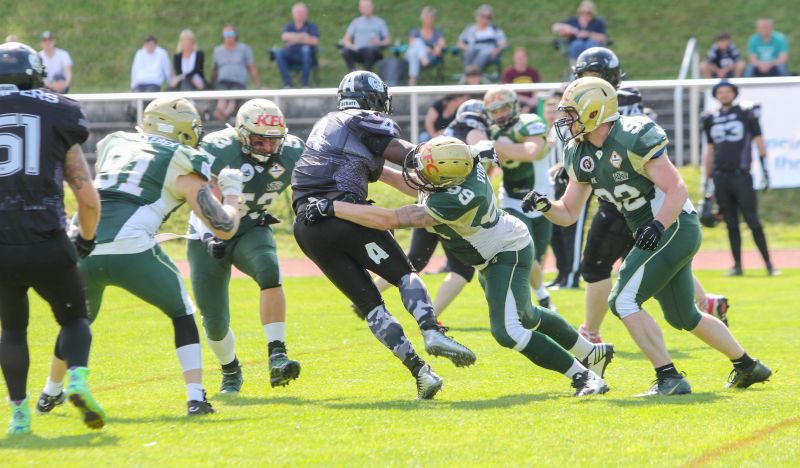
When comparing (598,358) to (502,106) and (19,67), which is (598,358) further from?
(502,106)

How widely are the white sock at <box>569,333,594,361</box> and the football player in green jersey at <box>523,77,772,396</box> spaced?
15.4 inches

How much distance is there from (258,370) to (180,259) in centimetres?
815

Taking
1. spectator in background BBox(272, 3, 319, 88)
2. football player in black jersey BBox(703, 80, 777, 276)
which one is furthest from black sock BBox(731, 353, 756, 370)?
spectator in background BBox(272, 3, 319, 88)

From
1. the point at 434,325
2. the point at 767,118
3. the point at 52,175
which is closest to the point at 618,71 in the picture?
the point at 434,325

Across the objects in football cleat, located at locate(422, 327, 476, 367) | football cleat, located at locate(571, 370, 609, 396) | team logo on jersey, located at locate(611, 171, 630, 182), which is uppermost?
team logo on jersey, located at locate(611, 171, 630, 182)

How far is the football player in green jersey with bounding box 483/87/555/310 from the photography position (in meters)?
9.87

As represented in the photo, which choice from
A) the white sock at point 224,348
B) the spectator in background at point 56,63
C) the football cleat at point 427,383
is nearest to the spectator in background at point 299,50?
the spectator in background at point 56,63

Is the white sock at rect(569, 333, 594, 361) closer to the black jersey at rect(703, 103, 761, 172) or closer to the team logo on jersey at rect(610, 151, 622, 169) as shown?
the team logo on jersey at rect(610, 151, 622, 169)

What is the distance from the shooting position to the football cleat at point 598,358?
6.85 meters

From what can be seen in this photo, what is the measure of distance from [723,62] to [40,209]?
49.0 feet

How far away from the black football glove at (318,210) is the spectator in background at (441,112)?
32.2ft

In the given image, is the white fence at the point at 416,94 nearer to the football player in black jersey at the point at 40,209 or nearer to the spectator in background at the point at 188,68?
the spectator in background at the point at 188,68

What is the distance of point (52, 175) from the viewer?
212 inches

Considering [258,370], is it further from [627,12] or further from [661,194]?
[627,12]
